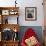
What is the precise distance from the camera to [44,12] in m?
5.59

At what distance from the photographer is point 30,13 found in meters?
5.95

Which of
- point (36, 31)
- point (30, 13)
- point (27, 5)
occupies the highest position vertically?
point (27, 5)

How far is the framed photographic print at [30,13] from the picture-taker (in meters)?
5.92

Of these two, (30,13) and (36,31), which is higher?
(30,13)

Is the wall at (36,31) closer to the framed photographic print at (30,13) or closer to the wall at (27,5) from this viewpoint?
the wall at (27,5)

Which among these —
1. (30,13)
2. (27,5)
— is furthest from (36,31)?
(27,5)

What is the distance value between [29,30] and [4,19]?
3.24ft

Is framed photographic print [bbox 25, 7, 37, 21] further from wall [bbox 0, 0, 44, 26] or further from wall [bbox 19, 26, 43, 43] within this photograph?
wall [bbox 19, 26, 43, 43]

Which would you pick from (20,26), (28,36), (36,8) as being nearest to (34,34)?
(28,36)

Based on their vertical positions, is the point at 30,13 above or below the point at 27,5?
below

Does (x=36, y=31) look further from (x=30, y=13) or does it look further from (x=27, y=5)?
(x=27, y=5)

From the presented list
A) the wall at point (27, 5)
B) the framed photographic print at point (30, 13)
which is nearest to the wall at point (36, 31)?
the wall at point (27, 5)

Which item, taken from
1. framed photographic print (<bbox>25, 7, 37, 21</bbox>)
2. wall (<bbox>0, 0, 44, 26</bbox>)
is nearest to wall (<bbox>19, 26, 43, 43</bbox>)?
wall (<bbox>0, 0, 44, 26</bbox>)

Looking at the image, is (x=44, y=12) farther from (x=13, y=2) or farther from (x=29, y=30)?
(x=13, y=2)
